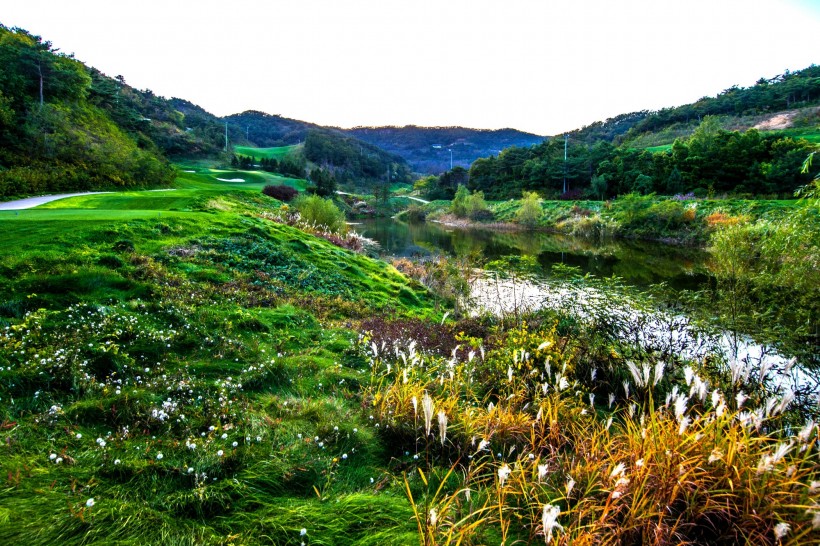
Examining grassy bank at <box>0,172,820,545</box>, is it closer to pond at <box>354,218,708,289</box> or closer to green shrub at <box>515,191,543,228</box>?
pond at <box>354,218,708,289</box>

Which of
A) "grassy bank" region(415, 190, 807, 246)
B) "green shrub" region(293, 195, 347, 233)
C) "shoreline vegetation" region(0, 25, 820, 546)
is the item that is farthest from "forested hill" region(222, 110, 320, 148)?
"shoreline vegetation" region(0, 25, 820, 546)

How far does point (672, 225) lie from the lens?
3309cm

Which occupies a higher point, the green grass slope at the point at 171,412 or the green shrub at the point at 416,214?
the green shrub at the point at 416,214

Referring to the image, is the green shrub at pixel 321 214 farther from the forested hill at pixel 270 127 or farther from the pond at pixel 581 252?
the forested hill at pixel 270 127

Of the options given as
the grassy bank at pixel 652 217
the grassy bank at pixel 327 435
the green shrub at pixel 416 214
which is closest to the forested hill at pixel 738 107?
the grassy bank at pixel 652 217

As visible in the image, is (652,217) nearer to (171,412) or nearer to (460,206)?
(460,206)

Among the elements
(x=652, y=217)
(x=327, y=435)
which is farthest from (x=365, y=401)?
(x=652, y=217)

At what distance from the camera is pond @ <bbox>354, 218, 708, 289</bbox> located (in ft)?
66.5

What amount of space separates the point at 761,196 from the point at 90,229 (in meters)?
50.1

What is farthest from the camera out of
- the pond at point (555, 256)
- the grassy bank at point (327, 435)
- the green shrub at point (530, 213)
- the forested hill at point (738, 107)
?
the forested hill at point (738, 107)

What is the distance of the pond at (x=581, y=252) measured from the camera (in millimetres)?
20281

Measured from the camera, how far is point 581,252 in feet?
92.7

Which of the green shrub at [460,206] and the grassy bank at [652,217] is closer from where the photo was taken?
the grassy bank at [652,217]

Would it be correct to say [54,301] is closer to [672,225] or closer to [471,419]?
[471,419]
